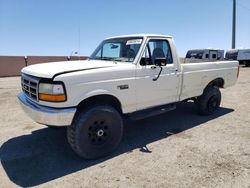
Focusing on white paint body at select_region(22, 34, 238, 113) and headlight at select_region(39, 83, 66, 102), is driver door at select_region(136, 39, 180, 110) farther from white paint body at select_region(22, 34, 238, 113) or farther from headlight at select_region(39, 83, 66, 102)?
headlight at select_region(39, 83, 66, 102)

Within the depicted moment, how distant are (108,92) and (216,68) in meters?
3.87

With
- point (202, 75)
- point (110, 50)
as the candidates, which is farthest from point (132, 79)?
point (202, 75)

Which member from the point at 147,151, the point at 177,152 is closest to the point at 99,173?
the point at 147,151

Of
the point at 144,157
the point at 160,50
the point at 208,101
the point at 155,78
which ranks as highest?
the point at 160,50

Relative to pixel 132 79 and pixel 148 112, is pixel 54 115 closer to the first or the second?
pixel 132 79

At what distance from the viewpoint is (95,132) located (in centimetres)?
444

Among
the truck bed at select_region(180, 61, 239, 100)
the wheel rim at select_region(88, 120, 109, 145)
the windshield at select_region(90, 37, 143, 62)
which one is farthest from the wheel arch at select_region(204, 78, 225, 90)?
the wheel rim at select_region(88, 120, 109, 145)

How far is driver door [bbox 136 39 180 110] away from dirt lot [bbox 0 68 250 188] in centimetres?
81

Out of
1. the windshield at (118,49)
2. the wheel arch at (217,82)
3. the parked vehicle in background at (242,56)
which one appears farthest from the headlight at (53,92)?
the parked vehicle in background at (242,56)

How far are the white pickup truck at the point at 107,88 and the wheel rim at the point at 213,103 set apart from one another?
3.62 ft

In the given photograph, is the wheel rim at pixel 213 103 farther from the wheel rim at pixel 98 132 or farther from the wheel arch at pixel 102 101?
the wheel rim at pixel 98 132

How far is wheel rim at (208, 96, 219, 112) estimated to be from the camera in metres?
7.18

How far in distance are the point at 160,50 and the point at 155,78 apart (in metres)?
0.74

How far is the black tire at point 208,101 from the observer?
6.96m
